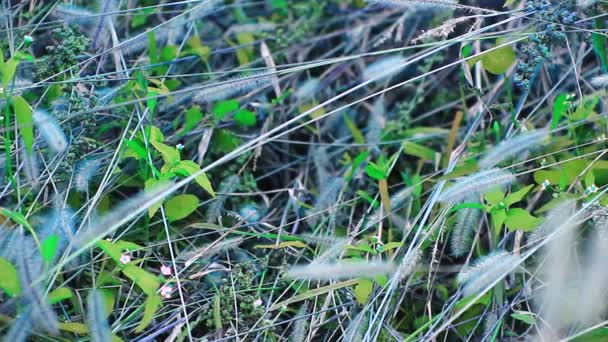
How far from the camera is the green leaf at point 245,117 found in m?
2.00

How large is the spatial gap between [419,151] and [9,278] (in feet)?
3.97

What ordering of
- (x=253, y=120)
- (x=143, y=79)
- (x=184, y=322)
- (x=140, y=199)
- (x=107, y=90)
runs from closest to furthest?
(x=140, y=199), (x=184, y=322), (x=143, y=79), (x=107, y=90), (x=253, y=120)

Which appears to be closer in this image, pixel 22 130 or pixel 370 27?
pixel 22 130

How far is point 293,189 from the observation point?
1929mm

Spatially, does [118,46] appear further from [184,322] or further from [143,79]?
[184,322]

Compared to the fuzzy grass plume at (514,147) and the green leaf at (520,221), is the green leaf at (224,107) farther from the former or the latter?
the green leaf at (520,221)

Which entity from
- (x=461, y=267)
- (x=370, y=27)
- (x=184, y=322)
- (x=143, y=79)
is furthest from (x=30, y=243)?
(x=370, y=27)

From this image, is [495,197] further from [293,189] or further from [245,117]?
[245,117]

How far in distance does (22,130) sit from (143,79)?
13.9 inches

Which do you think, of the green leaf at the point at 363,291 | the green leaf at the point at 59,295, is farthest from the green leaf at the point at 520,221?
the green leaf at the point at 59,295

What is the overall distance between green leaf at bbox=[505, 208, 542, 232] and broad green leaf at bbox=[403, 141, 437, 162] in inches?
18.0

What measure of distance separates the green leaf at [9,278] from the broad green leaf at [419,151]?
45.9 inches

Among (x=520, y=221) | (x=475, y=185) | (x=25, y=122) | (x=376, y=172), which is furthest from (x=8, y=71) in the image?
(x=520, y=221)

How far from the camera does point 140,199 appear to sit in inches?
56.2
